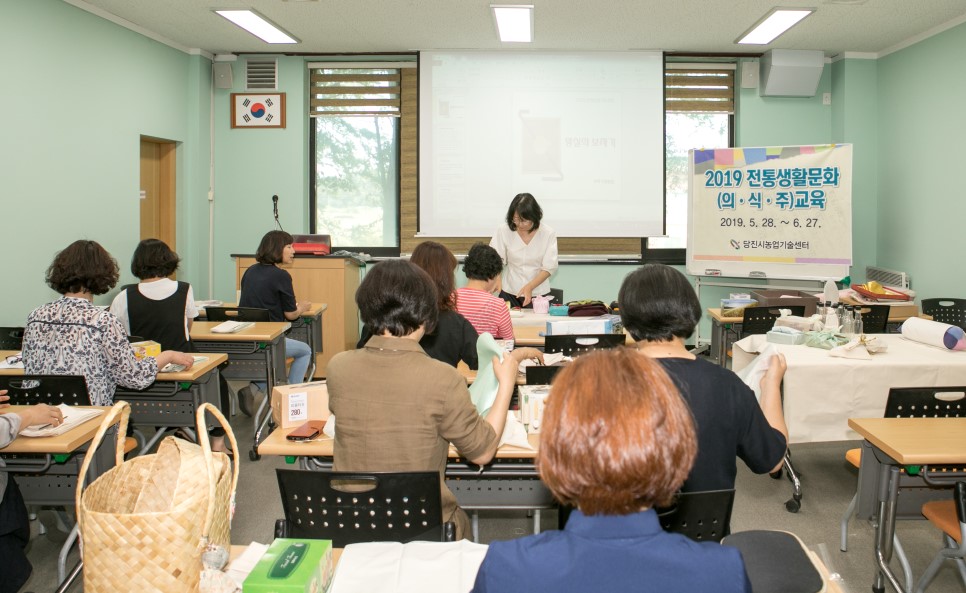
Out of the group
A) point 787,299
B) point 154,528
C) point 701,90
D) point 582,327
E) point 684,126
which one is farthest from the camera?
point 684,126

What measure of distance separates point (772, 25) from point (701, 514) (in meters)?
5.62

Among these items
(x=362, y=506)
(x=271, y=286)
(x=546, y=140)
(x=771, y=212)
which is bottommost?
(x=362, y=506)

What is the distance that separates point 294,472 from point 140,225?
18.6ft

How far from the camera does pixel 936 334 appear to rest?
3.69 m

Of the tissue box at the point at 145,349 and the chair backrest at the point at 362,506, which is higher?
the tissue box at the point at 145,349

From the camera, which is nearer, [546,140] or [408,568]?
[408,568]

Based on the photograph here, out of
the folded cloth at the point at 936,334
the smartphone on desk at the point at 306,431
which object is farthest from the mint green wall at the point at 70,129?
the folded cloth at the point at 936,334

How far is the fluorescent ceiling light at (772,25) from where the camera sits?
18.7 ft

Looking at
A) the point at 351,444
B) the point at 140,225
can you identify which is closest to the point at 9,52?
the point at 140,225

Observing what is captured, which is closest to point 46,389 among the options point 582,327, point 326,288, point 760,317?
point 582,327

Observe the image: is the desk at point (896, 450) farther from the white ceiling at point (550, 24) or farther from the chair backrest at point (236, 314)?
the white ceiling at point (550, 24)

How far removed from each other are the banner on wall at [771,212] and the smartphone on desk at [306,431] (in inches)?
200

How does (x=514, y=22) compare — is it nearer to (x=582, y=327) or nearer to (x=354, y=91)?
(x=354, y=91)

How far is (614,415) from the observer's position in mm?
1001
